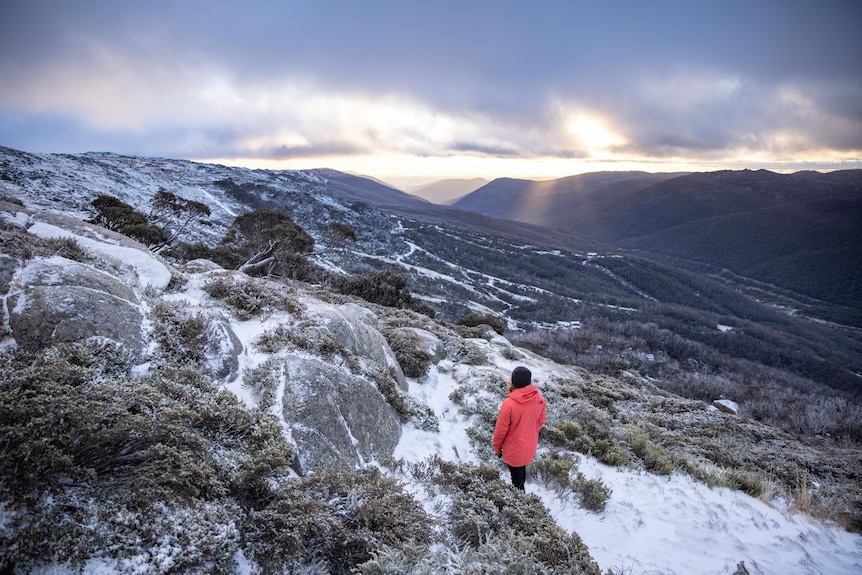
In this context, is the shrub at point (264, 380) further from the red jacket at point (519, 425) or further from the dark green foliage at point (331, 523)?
the red jacket at point (519, 425)

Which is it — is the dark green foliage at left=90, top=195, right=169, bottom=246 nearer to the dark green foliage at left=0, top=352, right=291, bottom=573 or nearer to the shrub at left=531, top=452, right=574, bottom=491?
the dark green foliage at left=0, top=352, right=291, bottom=573

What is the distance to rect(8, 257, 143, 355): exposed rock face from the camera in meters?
4.83

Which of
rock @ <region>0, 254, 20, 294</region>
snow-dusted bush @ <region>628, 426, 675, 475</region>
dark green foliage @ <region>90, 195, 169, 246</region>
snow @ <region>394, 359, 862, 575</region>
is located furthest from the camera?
dark green foliage @ <region>90, 195, 169, 246</region>

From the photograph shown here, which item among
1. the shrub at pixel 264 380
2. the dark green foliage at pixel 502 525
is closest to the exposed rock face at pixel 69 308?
the shrub at pixel 264 380

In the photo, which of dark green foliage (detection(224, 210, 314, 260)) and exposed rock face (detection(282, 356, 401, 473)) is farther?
dark green foliage (detection(224, 210, 314, 260))

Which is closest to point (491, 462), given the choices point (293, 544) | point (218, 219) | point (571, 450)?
point (571, 450)

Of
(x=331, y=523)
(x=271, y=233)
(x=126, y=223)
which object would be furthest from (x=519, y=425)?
(x=126, y=223)

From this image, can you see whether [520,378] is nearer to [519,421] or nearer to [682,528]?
[519,421]

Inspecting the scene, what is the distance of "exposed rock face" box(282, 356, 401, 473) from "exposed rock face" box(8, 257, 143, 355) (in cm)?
230

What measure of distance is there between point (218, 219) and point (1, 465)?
54.5 meters

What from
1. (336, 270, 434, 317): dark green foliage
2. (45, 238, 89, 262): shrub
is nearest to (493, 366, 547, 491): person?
(45, 238, 89, 262): shrub

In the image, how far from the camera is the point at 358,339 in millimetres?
8703

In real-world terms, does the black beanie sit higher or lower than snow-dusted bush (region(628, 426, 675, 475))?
higher

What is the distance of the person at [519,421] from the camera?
5.73 m
